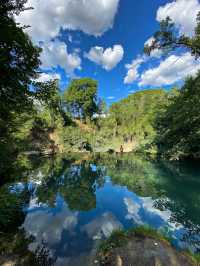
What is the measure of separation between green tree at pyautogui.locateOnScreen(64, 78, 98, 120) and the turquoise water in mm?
34697

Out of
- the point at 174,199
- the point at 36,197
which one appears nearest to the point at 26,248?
the point at 36,197

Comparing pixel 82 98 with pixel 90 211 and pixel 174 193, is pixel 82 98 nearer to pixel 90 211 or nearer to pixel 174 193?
pixel 174 193

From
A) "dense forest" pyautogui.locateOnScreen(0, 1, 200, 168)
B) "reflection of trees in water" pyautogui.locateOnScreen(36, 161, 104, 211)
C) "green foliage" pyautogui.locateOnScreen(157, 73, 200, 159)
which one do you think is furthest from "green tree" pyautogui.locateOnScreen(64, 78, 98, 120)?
"green foliage" pyautogui.locateOnScreen(157, 73, 200, 159)

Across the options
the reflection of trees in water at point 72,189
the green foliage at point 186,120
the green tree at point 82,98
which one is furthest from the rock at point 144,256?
the green tree at point 82,98

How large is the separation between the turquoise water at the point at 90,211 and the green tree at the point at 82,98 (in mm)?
34697

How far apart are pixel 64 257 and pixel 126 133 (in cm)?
3792

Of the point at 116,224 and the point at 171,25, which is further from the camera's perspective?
the point at 171,25

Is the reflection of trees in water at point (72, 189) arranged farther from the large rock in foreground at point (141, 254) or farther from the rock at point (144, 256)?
the rock at point (144, 256)

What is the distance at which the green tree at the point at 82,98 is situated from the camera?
48969mm

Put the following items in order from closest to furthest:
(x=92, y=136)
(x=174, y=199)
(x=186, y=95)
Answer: (x=174, y=199)
(x=186, y=95)
(x=92, y=136)

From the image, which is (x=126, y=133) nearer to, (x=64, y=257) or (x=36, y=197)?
(x=36, y=197)

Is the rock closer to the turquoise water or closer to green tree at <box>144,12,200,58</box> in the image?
the turquoise water

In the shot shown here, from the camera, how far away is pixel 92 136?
133 ft

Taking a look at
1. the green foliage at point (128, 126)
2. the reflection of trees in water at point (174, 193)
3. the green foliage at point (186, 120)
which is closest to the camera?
the reflection of trees in water at point (174, 193)
